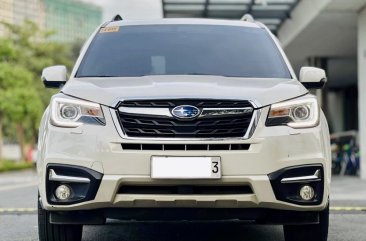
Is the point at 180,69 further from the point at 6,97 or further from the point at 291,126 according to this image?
the point at 6,97

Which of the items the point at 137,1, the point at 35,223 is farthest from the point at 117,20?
the point at 137,1

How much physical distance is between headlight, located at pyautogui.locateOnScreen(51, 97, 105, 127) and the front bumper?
0.16 feet

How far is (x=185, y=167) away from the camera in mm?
4047

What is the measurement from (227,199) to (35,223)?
3.27 meters

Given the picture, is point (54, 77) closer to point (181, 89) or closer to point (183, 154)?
point (181, 89)

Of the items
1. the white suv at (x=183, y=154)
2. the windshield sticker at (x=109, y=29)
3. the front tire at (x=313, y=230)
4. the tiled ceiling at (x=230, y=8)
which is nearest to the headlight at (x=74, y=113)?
the white suv at (x=183, y=154)

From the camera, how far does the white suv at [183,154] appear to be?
407 cm

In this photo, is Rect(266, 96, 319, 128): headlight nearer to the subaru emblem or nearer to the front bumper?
the front bumper

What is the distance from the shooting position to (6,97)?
119 ft

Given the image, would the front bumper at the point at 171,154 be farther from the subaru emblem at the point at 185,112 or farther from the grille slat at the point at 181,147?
the subaru emblem at the point at 185,112

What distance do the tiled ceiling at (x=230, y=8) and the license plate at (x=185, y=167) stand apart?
12.5 metres

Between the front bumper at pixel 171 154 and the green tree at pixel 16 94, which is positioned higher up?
the front bumper at pixel 171 154

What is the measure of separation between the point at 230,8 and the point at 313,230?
42.5 feet

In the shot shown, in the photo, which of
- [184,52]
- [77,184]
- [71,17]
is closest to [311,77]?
[184,52]
